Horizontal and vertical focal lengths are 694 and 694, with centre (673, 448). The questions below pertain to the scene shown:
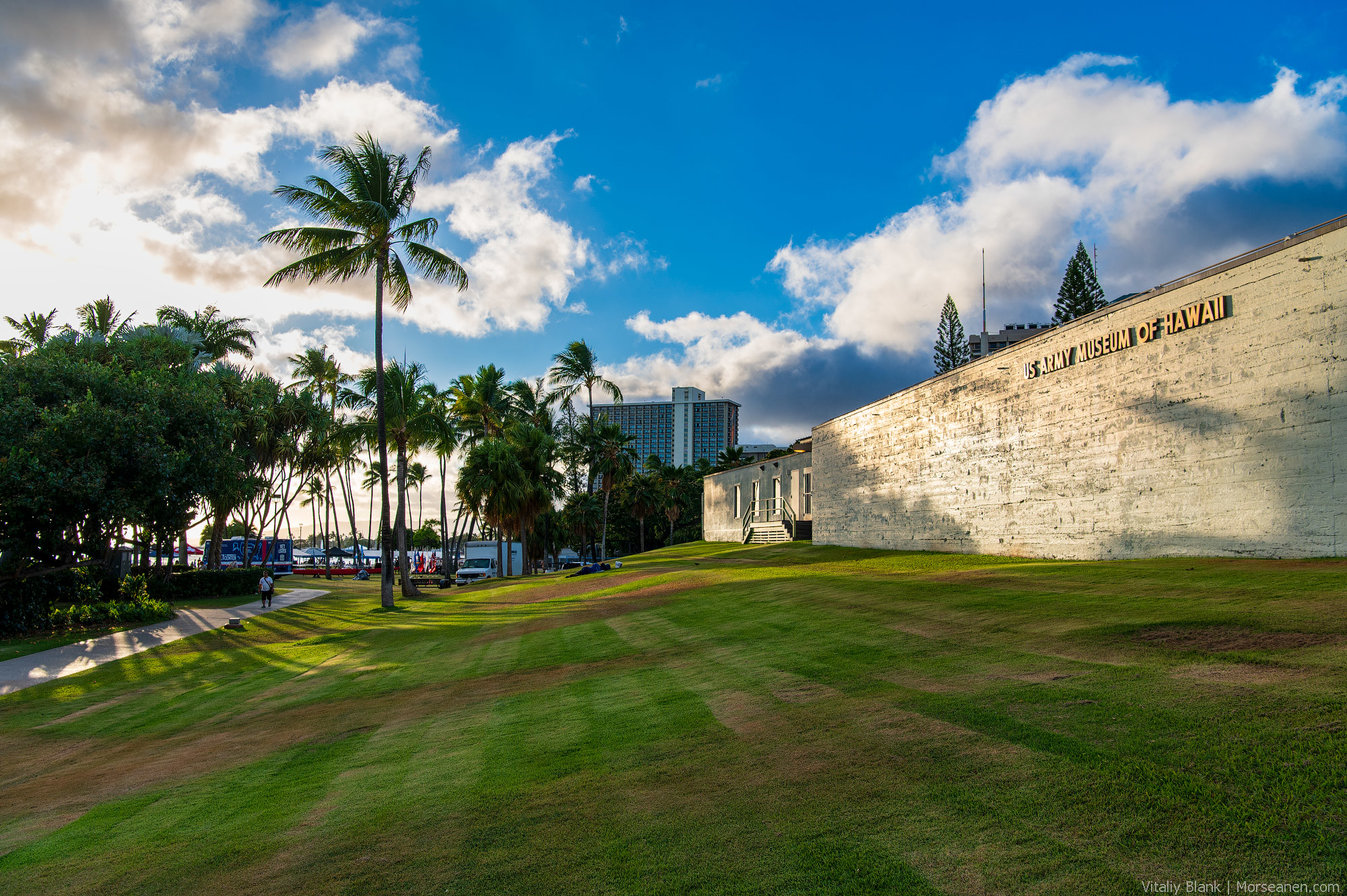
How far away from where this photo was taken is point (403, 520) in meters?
27.4

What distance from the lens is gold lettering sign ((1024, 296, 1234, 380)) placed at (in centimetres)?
1268

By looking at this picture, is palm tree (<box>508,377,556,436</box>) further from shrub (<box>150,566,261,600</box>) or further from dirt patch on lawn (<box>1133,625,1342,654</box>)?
dirt patch on lawn (<box>1133,625,1342,654</box>)

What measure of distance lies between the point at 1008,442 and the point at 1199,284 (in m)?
6.55

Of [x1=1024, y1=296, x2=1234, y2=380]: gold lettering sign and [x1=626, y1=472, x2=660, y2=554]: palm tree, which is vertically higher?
[x1=1024, y1=296, x2=1234, y2=380]: gold lettering sign

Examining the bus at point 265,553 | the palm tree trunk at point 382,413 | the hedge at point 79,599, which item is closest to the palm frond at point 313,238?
the palm tree trunk at point 382,413

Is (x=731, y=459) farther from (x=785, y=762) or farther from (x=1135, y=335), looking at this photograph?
(x=785, y=762)

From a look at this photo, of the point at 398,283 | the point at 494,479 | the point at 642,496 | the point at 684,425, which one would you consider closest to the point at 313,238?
the point at 398,283

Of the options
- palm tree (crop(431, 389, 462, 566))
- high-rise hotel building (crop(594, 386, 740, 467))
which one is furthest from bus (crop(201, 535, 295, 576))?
high-rise hotel building (crop(594, 386, 740, 467))

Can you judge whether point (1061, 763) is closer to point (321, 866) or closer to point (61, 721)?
point (321, 866)

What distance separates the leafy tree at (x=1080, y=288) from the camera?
50.4 metres

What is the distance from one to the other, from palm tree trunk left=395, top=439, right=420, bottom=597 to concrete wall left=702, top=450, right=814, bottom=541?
2011 cm

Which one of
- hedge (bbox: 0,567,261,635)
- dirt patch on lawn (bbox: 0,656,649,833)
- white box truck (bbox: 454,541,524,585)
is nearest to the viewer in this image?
dirt patch on lawn (bbox: 0,656,649,833)

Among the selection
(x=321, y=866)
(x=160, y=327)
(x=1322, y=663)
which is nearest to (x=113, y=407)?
(x=160, y=327)

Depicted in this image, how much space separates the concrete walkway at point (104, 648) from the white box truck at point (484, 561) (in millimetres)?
18372
